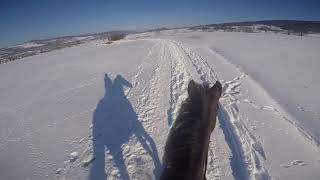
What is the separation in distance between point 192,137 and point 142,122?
566cm

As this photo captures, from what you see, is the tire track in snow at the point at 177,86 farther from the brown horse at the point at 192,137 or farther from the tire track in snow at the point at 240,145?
the brown horse at the point at 192,137

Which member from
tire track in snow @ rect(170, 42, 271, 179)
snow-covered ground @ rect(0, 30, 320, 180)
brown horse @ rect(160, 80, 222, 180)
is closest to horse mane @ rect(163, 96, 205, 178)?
brown horse @ rect(160, 80, 222, 180)

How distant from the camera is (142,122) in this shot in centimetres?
707

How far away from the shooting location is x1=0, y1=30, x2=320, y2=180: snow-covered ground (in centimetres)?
524

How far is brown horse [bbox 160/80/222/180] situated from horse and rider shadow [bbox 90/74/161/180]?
3.45 m

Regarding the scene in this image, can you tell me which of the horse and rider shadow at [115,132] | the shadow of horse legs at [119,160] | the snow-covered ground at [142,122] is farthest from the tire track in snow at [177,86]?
the shadow of horse legs at [119,160]

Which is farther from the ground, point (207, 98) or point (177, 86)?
point (207, 98)

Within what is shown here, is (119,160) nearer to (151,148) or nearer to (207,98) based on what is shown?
(151,148)

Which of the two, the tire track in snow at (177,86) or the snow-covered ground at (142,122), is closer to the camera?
the snow-covered ground at (142,122)

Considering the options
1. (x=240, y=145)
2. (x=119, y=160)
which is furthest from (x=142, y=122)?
(x=240, y=145)

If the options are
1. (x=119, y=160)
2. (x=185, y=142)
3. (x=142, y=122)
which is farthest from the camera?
(x=142, y=122)

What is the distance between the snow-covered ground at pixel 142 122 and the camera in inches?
206

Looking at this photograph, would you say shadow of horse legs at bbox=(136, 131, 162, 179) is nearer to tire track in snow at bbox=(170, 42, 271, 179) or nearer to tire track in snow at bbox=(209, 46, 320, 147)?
tire track in snow at bbox=(170, 42, 271, 179)

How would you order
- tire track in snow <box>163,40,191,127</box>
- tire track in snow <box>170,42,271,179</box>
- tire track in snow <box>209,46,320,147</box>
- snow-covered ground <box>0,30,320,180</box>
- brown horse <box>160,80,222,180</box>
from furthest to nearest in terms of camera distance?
tire track in snow <box>163,40,191,127</box>
tire track in snow <box>209,46,320,147</box>
snow-covered ground <box>0,30,320,180</box>
tire track in snow <box>170,42,271,179</box>
brown horse <box>160,80,222,180</box>
